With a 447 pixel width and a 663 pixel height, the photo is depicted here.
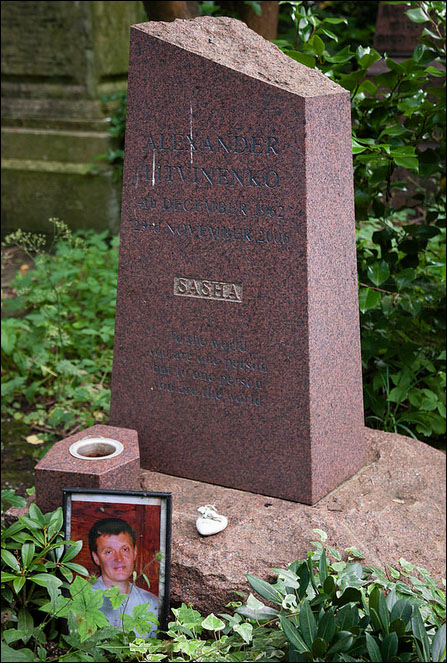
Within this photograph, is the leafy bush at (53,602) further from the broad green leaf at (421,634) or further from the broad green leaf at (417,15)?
the broad green leaf at (417,15)

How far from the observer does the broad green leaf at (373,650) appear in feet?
5.97

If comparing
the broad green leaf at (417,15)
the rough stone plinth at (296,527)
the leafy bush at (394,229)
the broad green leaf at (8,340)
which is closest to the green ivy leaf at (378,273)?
the leafy bush at (394,229)

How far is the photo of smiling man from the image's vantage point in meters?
2.48

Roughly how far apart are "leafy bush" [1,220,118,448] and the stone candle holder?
3.63 feet

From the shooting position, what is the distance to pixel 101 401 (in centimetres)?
414

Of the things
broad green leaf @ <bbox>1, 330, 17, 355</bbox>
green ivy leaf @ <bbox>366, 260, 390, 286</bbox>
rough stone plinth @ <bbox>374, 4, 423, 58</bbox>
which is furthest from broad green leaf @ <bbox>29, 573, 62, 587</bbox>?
rough stone plinth @ <bbox>374, 4, 423, 58</bbox>

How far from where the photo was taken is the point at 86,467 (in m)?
2.67

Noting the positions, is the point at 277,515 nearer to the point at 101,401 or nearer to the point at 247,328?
the point at 247,328

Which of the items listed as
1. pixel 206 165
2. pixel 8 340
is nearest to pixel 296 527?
pixel 206 165

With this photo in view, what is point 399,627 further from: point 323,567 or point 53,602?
point 53,602

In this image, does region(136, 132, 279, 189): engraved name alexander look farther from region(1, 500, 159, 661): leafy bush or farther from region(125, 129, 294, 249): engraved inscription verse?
region(1, 500, 159, 661): leafy bush

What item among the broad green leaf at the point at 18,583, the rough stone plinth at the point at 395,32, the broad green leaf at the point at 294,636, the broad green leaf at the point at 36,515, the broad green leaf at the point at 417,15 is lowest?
the broad green leaf at the point at 18,583

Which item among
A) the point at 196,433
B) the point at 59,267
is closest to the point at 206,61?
the point at 196,433

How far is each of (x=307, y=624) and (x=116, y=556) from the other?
79cm
